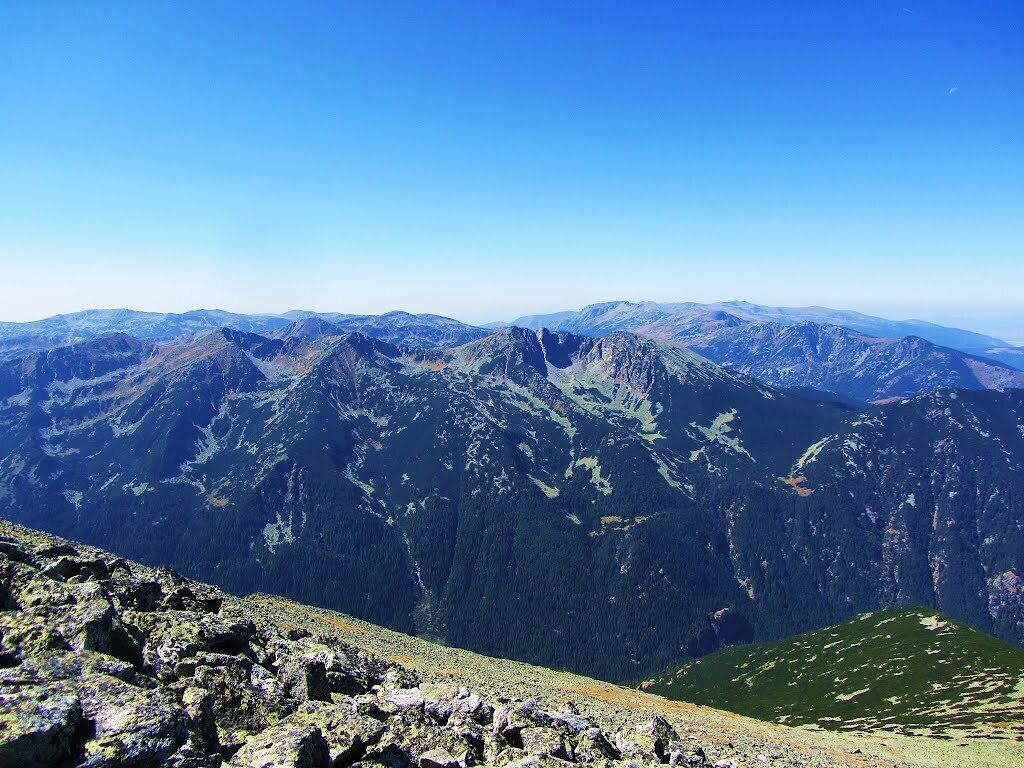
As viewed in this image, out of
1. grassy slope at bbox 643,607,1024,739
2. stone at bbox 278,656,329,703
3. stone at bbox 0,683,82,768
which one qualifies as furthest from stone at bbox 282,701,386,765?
grassy slope at bbox 643,607,1024,739

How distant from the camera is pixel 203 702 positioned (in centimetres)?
2009

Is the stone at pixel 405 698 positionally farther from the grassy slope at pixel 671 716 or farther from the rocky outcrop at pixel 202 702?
the grassy slope at pixel 671 716

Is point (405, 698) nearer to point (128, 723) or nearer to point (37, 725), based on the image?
point (128, 723)

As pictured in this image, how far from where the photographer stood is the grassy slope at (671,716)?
2383 inches

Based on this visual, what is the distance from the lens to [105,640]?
24203 millimetres

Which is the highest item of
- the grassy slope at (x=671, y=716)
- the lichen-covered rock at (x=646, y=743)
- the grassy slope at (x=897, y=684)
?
the lichen-covered rock at (x=646, y=743)

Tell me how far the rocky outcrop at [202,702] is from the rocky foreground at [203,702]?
7 cm

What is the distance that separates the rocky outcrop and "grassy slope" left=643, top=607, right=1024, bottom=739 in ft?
313

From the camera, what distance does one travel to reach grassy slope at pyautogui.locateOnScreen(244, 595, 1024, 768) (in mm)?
60531

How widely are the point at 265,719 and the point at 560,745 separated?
49.8ft

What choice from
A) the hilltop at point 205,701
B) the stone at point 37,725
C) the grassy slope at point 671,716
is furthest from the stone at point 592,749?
the grassy slope at point 671,716

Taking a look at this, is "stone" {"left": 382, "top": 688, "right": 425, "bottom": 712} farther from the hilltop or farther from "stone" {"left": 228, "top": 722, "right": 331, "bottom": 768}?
"stone" {"left": 228, "top": 722, "right": 331, "bottom": 768}

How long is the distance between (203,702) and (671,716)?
71.2 meters

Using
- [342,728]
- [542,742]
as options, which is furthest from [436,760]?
[542,742]
